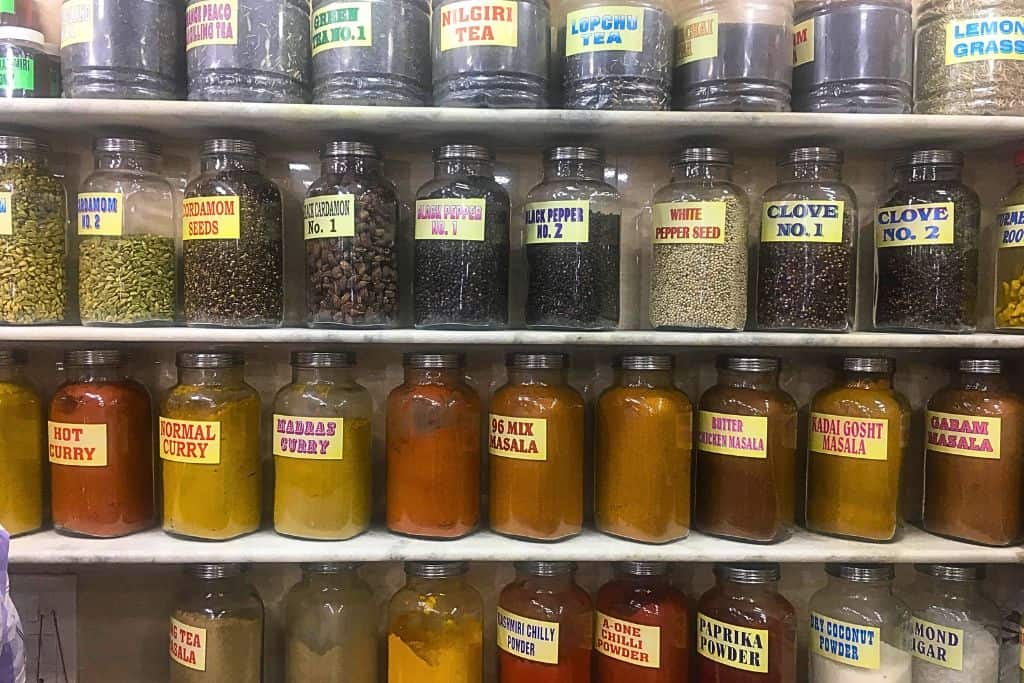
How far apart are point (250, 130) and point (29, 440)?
0.69 meters

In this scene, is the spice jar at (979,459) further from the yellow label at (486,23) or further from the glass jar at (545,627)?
the yellow label at (486,23)

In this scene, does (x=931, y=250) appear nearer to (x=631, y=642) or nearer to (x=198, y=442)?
(x=631, y=642)

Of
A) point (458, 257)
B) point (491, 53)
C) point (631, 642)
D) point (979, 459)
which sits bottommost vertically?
point (631, 642)

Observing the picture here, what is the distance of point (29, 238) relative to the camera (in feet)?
4.12

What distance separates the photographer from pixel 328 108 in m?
1.19

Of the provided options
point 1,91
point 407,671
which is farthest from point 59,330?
point 407,671

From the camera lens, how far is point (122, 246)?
4.14ft

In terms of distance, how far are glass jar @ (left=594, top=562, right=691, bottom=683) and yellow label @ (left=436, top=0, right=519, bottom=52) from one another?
95 centimetres

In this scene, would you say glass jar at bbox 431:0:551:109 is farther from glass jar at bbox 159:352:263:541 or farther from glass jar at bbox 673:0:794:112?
glass jar at bbox 159:352:263:541

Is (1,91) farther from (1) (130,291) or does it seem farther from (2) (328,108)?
(2) (328,108)

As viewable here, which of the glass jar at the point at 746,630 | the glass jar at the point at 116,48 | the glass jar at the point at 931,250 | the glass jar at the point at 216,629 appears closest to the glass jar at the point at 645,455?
the glass jar at the point at 746,630

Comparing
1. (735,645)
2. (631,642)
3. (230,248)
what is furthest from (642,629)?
(230,248)

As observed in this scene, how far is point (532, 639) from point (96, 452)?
83 cm

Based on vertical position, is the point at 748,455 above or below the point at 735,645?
above
